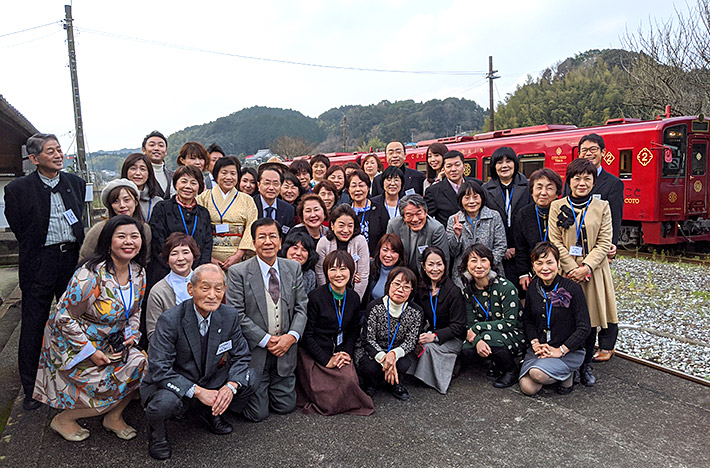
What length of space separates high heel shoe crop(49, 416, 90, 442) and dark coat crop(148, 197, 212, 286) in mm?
1087

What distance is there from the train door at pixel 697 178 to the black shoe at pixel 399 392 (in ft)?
28.3

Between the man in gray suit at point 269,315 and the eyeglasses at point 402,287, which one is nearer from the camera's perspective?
the man in gray suit at point 269,315

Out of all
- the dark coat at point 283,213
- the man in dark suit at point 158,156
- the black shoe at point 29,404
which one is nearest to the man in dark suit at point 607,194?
the dark coat at point 283,213

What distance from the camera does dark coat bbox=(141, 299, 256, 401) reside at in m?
3.02

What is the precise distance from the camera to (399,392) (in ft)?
12.5

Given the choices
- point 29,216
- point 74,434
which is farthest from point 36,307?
point 74,434

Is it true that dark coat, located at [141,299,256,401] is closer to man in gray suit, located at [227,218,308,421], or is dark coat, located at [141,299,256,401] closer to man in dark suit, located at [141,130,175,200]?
man in gray suit, located at [227,218,308,421]

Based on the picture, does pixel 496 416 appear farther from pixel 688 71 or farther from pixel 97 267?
pixel 688 71

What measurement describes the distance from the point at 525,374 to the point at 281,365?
1.82 metres

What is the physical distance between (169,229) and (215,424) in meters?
1.49

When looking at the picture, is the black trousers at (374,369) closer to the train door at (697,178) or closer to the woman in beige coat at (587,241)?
the woman in beige coat at (587,241)

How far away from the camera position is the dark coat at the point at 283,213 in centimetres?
465

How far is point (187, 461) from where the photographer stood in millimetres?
2971

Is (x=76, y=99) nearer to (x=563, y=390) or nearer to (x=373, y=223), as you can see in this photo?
(x=373, y=223)
